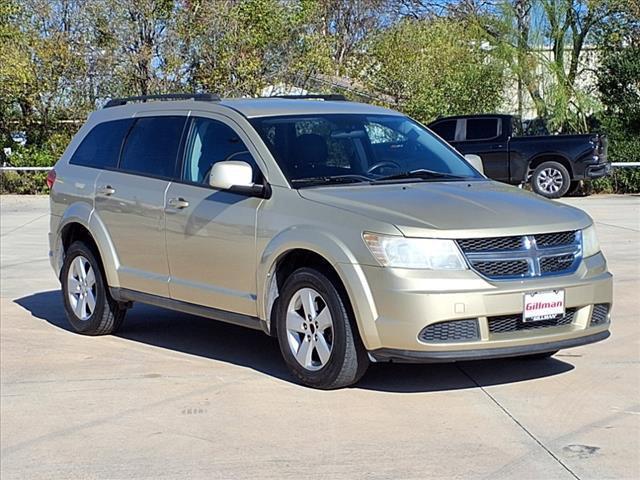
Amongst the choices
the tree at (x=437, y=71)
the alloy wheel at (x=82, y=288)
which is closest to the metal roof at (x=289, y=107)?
the alloy wheel at (x=82, y=288)

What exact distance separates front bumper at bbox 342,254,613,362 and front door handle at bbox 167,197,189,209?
1913 mm

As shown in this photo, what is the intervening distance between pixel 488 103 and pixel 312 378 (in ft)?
64.7

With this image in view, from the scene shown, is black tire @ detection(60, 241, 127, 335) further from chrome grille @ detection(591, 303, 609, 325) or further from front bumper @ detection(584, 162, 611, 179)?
front bumper @ detection(584, 162, 611, 179)

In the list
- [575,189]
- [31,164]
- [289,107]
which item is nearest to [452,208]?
[289,107]

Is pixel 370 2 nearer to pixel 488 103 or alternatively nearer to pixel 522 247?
pixel 488 103

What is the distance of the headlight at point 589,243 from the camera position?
22.6 ft

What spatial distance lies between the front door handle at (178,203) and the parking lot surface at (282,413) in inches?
44.4

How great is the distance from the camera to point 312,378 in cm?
683

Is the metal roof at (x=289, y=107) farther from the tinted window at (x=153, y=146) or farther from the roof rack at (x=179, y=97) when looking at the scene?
the tinted window at (x=153, y=146)

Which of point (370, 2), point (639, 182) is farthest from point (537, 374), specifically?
point (370, 2)

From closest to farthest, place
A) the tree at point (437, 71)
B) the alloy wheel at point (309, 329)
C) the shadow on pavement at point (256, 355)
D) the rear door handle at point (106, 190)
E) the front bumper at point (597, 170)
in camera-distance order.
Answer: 1. the alloy wheel at point (309, 329)
2. the shadow on pavement at point (256, 355)
3. the rear door handle at point (106, 190)
4. the front bumper at point (597, 170)
5. the tree at point (437, 71)

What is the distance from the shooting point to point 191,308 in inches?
311

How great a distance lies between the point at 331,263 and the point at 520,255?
114cm

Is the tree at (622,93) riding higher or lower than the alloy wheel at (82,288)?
higher
